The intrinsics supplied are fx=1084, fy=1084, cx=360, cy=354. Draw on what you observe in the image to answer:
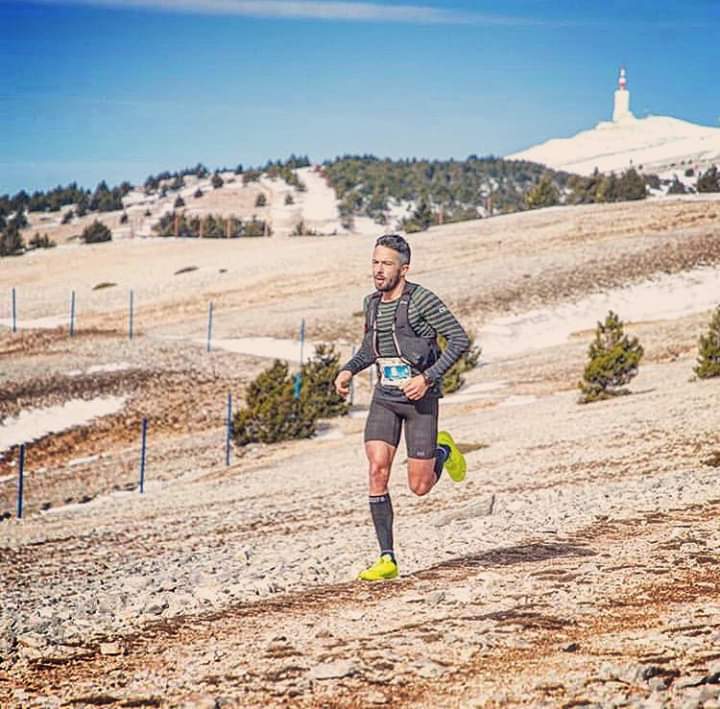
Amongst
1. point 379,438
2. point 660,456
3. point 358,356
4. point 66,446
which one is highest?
point 358,356

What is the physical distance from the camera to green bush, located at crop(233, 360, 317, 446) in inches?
1369

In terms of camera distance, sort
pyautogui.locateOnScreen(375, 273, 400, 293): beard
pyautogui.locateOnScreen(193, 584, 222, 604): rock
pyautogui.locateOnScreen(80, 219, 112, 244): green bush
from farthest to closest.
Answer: pyautogui.locateOnScreen(80, 219, 112, 244): green bush, pyautogui.locateOnScreen(193, 584, 222, 604): rock, pyautogui.locateOnScreen(375, 273, 400, 293): beard

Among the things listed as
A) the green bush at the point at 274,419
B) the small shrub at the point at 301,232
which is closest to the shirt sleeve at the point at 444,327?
the green bush at the point at 274,419

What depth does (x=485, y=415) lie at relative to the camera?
32.6 metres

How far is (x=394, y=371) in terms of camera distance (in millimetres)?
9242

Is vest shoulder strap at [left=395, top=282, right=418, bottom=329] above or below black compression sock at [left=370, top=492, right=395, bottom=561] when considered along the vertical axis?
above

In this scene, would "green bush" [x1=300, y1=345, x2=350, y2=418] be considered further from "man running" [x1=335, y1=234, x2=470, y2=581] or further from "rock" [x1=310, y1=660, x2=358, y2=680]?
"rock" [x1=310, y1=660, x2=358, y2=680]

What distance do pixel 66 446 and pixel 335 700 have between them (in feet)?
106

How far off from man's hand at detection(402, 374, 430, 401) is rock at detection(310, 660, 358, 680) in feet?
9.06

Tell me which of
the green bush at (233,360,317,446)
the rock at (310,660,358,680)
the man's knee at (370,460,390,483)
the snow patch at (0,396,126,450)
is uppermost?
the man's knee at (370,460,390,483)

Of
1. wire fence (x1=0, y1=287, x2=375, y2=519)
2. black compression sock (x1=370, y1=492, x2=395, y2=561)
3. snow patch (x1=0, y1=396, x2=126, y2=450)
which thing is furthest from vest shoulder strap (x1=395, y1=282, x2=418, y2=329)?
snow patch (x1=0, y1=396, x2=126, y2=450)

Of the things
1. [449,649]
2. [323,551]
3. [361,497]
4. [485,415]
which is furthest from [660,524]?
[485,415]

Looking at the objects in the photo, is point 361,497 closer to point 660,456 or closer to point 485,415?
point 660,456

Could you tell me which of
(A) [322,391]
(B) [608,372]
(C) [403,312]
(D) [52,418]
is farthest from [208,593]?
(D) [52,418]
